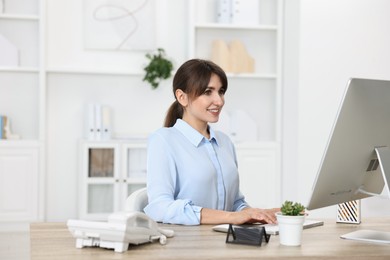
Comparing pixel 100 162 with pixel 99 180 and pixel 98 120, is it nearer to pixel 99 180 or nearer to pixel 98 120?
pixel 99 180

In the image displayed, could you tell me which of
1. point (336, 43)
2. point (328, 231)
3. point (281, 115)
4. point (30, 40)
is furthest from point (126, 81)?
point (328, 231)

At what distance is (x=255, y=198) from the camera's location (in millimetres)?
5629

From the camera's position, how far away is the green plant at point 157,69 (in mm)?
5465

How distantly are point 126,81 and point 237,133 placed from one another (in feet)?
3.64

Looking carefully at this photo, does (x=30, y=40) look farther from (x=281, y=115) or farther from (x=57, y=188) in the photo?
(x=281, y=115)

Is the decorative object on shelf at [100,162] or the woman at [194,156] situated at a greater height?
the woman at [194,156]

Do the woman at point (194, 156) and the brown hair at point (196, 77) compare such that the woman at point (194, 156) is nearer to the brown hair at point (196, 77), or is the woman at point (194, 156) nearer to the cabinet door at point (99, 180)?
the brown hair at point (196, 77)

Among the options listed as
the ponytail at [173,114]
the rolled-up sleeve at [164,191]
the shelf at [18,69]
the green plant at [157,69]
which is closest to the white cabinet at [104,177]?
the green plant at [157,69]

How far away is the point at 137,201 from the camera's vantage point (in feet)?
7.77

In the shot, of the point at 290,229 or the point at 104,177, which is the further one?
the point at 104,177

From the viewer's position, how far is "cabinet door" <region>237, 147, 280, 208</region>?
5598 mm

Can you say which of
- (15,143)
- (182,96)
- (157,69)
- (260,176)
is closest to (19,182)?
(15,143)

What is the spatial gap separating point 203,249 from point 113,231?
0.27m

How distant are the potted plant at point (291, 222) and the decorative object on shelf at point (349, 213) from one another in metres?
0.58
